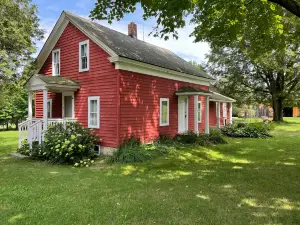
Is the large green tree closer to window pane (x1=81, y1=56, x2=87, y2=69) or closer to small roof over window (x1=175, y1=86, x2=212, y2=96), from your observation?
window pane (x1=81, y1=56, x2=87, y2=69)

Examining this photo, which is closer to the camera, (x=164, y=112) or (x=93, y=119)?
(x=93, y=119)

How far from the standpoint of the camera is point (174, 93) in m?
13.2

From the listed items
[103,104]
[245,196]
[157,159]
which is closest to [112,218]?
[245,196]

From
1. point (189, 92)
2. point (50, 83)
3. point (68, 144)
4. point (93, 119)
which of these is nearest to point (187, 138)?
point (189, 92)

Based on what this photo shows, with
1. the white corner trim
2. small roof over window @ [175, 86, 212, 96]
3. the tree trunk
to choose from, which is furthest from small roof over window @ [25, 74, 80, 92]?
the tree trunk

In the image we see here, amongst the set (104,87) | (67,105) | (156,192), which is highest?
(104,87)

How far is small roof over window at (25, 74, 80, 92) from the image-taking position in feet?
33.2

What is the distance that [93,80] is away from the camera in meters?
10.6

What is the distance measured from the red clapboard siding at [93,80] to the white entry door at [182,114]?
503 cm

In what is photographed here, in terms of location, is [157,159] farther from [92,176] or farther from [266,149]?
[266,149]

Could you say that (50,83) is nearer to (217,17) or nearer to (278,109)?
(217,17)

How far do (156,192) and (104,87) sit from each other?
593cm

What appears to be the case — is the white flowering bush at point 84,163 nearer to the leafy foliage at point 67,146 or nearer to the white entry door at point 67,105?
the leafy foliage at point 67,146

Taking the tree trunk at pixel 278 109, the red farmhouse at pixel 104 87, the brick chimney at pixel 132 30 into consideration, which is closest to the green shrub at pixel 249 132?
the red farmhouse at pixel 104 87
